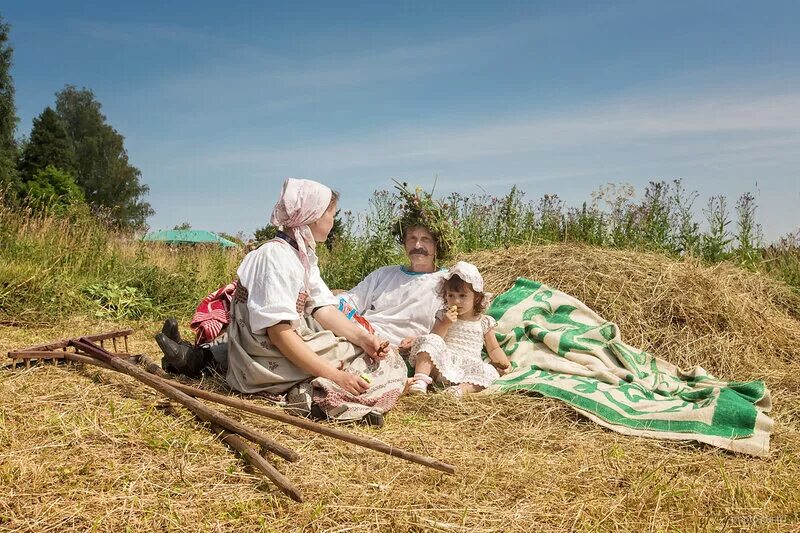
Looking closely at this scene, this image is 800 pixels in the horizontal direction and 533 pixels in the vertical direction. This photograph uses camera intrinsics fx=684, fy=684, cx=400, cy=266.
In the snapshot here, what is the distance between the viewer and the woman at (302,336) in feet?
12.4

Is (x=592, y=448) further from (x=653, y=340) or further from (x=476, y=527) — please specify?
(x=653, y=340)

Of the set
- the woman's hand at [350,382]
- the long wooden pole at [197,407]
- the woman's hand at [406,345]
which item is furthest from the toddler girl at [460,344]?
the long wooden pole at [197,407]

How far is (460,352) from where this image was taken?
4871 millimetres

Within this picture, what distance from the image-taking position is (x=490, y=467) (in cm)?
325

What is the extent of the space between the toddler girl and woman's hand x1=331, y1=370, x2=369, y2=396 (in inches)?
25.8

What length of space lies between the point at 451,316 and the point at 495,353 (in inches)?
24.7

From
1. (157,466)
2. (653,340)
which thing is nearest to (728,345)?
(653,340)

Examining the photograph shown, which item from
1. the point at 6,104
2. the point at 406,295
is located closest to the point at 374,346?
the point at 406,295

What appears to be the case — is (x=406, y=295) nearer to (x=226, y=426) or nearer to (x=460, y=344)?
(x=460, y=344)

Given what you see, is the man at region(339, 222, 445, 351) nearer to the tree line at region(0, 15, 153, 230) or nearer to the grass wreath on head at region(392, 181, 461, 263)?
the grass wreath on head at region(392, 181, 461, 263)

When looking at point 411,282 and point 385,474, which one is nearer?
point 385,474

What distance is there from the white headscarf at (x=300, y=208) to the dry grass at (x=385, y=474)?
43.0 inches

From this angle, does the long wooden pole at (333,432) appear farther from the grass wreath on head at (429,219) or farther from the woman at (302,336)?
the grass wreath on head at (429,219)

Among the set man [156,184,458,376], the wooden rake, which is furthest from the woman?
man [156,184,458,376]
